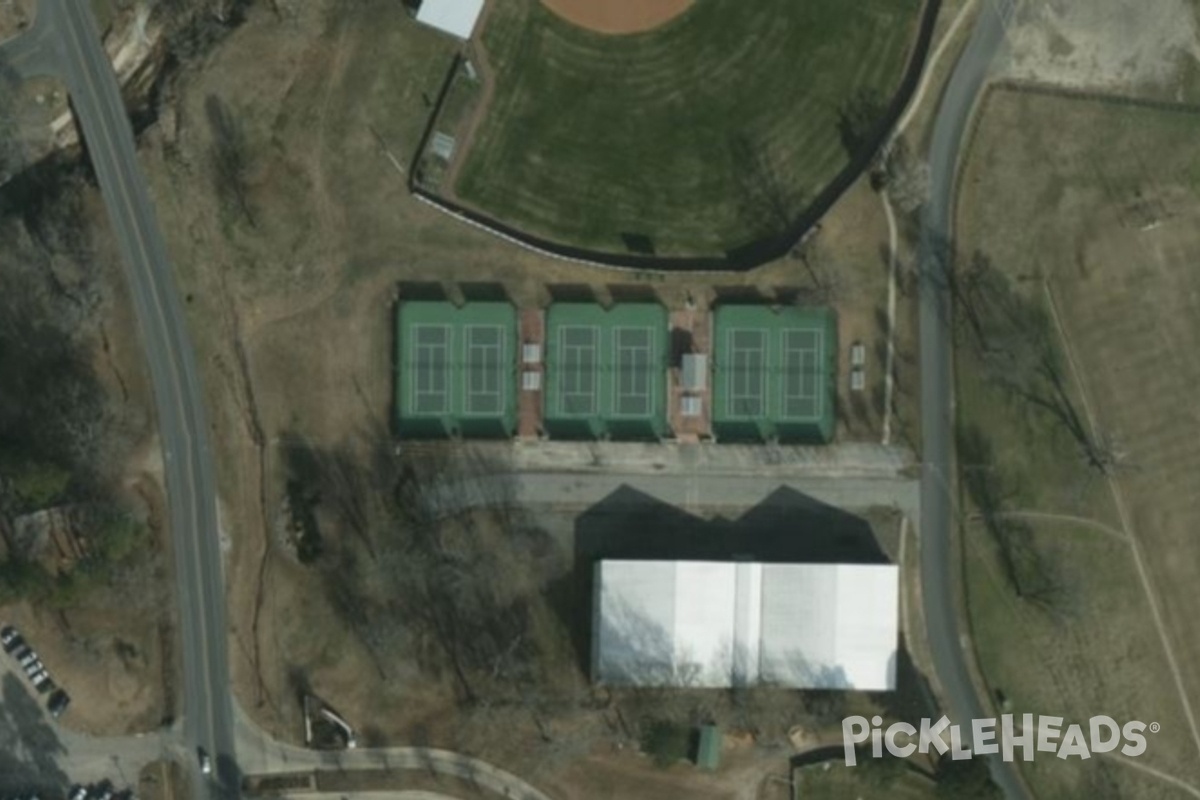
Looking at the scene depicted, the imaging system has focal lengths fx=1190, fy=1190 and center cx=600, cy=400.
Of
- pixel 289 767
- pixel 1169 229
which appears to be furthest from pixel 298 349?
pixel 1169 229

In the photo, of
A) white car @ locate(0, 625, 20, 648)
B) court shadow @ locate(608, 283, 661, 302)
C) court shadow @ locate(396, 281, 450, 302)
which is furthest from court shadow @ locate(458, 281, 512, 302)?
white car @ locate(0, 625, 20, 648)

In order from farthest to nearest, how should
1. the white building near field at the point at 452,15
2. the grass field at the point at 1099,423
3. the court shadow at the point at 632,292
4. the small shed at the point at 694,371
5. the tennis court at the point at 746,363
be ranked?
the grass field at the point at 1099,423 < the court shadow at the point at 632,292 < the tennis court at the point at 746,363 < the small shed at the point at 694,371 < the white building near field at the point at 452,15

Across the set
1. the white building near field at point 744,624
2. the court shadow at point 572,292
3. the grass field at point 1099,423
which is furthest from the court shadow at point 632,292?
the grass field at point 1099,423

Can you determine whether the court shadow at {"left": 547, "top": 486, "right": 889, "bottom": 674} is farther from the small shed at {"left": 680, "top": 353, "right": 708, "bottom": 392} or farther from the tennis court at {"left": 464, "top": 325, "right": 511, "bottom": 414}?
the tennis court at {"left": 464, "top": 325, "right": 511, "bottom": 414}

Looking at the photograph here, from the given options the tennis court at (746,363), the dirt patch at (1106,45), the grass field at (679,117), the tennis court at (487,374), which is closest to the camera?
the tennis court at (487,374)

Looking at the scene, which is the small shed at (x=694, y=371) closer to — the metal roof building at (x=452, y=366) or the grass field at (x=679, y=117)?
the grass field at (x=679, y=117)

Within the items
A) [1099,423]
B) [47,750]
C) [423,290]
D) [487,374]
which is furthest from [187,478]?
[1099,423]

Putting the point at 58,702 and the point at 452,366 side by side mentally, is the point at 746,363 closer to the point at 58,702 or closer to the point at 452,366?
the point at 452,366
